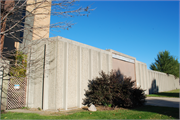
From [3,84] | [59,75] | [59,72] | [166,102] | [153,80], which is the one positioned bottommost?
[166,102]

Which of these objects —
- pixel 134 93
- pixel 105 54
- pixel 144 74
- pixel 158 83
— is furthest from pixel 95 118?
pixel 158 83

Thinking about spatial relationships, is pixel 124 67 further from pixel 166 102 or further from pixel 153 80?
pixel 153 80

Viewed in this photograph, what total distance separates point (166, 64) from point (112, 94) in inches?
1288

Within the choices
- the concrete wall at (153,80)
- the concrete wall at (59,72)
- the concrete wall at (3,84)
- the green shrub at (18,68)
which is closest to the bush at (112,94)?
the concrete wall at (59,72)

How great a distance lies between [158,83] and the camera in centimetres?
3122

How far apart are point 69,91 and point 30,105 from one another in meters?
2.82

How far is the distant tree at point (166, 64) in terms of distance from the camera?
38497mm

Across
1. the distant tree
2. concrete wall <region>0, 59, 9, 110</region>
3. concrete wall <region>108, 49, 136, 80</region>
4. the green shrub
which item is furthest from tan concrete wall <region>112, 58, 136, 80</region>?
the distant tree

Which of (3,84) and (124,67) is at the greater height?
(124,67)

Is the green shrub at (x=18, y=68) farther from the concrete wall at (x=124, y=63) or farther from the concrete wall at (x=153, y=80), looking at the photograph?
the concrete wall at (x=153, y=80)

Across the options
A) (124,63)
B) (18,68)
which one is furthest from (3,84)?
(124,63)

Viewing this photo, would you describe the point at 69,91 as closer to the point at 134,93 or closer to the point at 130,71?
the point at 134,93

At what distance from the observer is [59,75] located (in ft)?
34.2

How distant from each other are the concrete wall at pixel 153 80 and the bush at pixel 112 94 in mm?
7427
